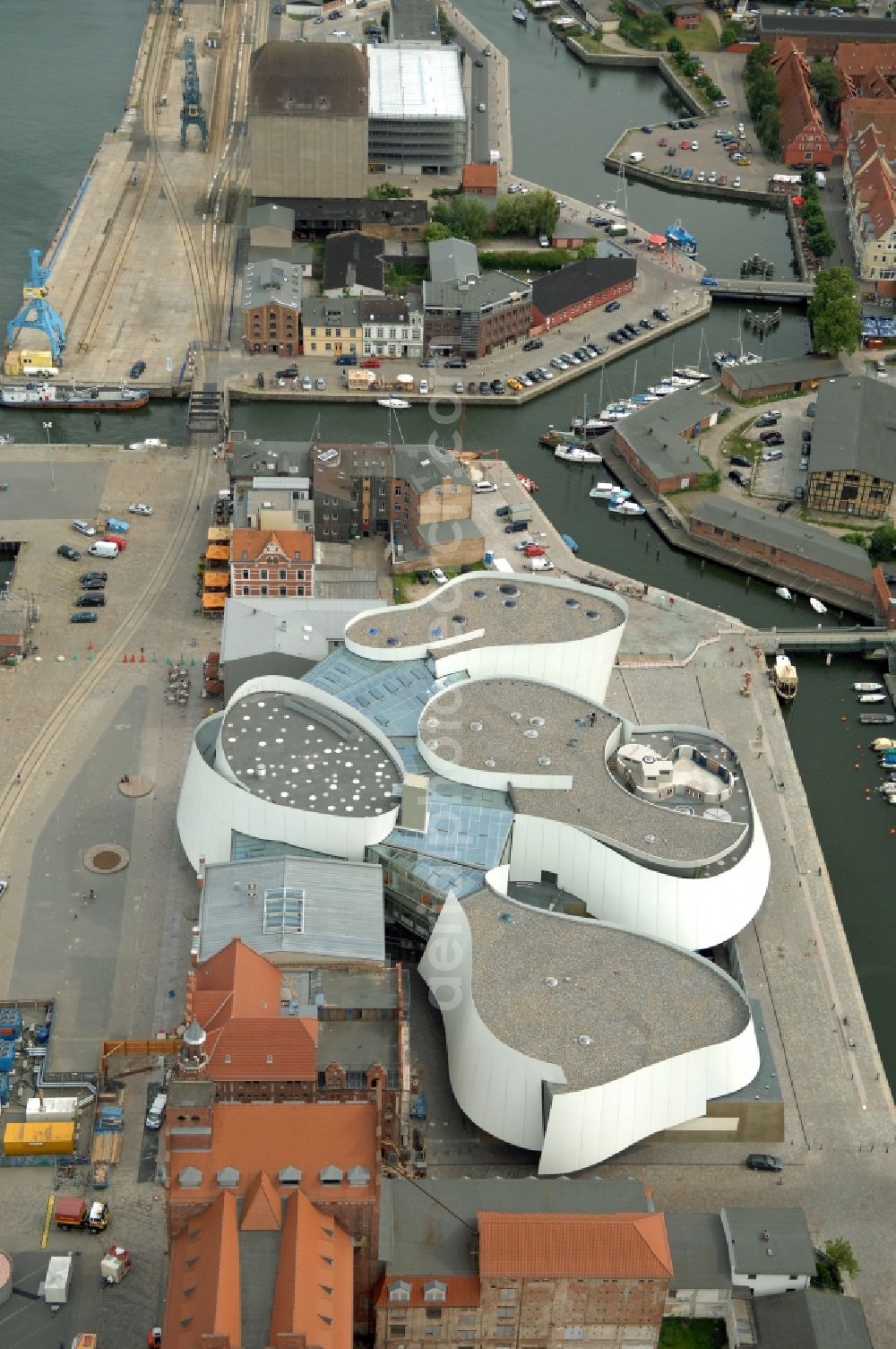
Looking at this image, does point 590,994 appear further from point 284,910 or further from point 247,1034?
point 247,1034

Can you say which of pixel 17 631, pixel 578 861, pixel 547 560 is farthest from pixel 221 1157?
→ pixel 547 560

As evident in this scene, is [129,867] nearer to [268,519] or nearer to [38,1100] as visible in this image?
[38,1100]

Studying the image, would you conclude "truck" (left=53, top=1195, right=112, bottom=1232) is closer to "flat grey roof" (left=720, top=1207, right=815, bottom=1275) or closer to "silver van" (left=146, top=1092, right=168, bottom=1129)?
"silver van" (left=146, top=1092, right=168, bottom=1129)

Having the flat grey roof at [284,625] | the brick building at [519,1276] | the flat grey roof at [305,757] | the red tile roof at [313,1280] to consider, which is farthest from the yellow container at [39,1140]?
the flat grey roof at [284,625]

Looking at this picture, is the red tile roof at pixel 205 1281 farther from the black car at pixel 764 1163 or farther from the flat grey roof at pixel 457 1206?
the black car at pixel 764 1163

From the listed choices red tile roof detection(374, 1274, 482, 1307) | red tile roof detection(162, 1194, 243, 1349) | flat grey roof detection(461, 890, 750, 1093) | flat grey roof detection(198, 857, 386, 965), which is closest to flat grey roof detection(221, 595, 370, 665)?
flat grey roof detection(198, 857, 386, 965)

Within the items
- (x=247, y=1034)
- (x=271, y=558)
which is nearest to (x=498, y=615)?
(x=271, y=558)
